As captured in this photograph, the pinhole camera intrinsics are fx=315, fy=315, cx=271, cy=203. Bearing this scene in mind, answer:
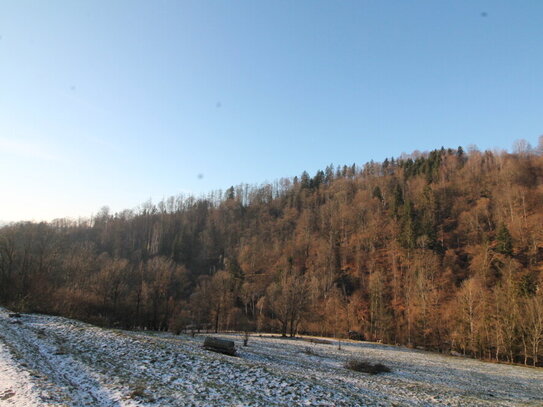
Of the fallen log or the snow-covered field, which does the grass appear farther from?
the fallen log

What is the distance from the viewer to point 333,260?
115 meters

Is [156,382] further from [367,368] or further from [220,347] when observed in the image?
[367,368]

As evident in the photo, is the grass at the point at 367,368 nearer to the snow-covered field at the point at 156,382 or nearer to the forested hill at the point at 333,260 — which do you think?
the snow-covered field at the point at 156,382

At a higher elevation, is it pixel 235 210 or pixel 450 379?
pixel 235 210

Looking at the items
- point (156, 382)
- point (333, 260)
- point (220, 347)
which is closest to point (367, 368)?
point (220, 347)

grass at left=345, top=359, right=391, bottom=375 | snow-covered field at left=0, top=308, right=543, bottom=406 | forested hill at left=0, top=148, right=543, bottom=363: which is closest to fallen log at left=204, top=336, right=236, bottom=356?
snow-covered field at left=0, top=308, right=543, bottom=406

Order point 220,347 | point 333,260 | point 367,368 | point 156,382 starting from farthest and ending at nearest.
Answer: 1. point 333,260
2. point 220,347
3. point 367,368
4. point 156,382

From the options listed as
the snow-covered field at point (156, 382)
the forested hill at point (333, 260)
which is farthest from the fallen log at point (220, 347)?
the forested hill at point (333, 260)

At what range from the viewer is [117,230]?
161375 millimetres

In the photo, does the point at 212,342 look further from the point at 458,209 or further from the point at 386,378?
the point at 458,209

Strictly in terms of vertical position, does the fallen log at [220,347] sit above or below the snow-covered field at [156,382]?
below

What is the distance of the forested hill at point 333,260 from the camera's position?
174 feet

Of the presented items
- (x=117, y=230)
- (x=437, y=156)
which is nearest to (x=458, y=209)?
(x=437, y=156)

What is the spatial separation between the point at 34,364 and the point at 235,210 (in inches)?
6459
